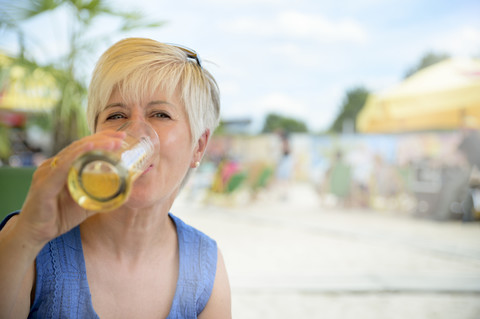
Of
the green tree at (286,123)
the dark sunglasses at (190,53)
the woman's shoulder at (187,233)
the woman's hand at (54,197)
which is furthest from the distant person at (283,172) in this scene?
the green tree at (286,123)

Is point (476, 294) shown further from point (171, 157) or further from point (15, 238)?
point (15, 238)

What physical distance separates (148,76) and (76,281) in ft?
1.56

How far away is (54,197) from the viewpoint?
21.6 inches

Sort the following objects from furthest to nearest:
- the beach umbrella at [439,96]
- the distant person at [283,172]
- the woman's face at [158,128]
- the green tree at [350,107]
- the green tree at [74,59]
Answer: the green tree at [350,107] → the distant person at [283,172] → the beach umbrella at [439,96] → the green tree at [74,59] → the woman's face at [158,128]

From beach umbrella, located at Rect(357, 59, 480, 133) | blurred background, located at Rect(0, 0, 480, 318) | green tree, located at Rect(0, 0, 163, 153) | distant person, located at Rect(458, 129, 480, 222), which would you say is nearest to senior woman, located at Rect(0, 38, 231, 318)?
blurred background, located at Rect(0, 0, 480, 318)

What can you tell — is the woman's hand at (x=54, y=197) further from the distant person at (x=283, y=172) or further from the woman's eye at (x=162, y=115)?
the distant person at (x=283, y=172)

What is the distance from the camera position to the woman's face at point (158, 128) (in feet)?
2.55

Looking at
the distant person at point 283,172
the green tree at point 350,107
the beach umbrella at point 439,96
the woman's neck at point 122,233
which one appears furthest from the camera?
the green tree at point 350,107

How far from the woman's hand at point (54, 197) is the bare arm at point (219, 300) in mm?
475

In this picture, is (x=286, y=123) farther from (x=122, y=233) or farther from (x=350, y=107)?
(x=122, y=233)

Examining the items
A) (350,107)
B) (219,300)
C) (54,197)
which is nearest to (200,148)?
(219,300)

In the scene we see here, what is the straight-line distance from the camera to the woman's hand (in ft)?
1.62

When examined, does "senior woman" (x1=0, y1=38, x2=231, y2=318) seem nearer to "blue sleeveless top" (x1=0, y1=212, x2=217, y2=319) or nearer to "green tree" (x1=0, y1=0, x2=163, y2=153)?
"blue sleeveless top" (x1=0, y1=212, x2=217, y2=319)

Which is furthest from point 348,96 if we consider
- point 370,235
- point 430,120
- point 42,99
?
point 42,99
